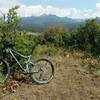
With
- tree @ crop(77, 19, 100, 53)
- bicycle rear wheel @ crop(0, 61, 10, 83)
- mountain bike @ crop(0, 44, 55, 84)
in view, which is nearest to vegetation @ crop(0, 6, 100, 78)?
tree @ crop(77, 19, 100, 53)

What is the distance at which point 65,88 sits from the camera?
7859 mm

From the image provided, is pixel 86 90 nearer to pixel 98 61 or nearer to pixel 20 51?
pixel 20 51

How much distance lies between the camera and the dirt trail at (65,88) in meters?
7.32

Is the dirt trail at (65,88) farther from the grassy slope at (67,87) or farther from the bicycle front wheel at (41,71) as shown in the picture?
the bicycle front wheel at (41,71)

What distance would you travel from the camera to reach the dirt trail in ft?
24.0

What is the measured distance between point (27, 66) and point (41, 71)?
372mm

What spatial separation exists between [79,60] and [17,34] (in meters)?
2.80

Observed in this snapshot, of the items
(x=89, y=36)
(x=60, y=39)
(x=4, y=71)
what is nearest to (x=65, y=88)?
(x=4, y=71)

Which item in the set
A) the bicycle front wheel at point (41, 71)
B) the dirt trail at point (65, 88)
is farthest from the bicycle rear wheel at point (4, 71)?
the bicycle front wheel at point (41, 71)

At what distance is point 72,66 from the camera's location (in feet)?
33.1

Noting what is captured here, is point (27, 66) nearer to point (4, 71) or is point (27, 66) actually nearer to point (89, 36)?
point (4, 71)

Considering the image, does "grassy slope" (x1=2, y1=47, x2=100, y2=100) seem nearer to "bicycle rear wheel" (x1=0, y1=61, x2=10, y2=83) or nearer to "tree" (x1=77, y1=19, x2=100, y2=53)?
"bicycle rear wheel" (x1=0, y1=61, x2=10, y2=83)

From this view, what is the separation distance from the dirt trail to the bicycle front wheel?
143mm

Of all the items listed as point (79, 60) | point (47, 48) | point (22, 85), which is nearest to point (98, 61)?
point (79, 60)
